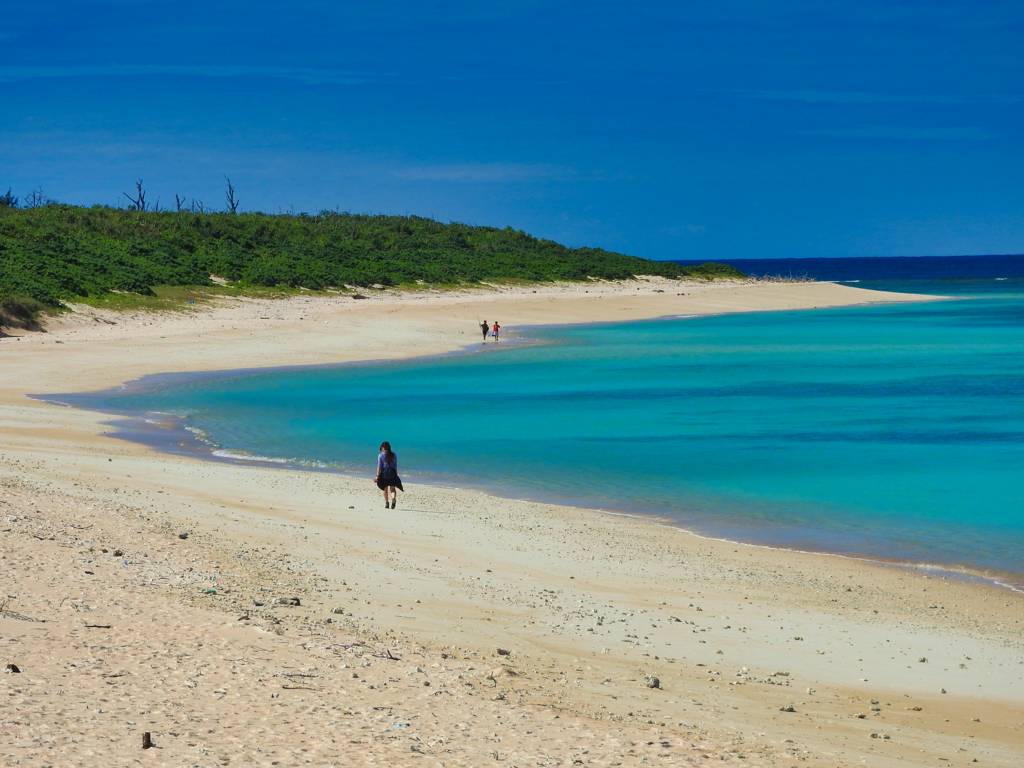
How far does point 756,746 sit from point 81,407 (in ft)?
72.6

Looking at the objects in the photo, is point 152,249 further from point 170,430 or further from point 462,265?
point 170,430

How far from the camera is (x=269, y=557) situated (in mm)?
10969

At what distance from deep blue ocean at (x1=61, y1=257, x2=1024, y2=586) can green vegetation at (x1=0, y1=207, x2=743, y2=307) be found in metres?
16.7

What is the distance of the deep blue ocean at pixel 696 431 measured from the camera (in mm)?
16156

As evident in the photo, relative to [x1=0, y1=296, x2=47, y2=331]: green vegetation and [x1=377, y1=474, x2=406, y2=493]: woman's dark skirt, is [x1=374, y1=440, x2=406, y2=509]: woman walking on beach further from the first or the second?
[x1=0, y1=296, x2=47, y2=331]: green vegetation

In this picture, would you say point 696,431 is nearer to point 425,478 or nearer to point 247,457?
point 425,478

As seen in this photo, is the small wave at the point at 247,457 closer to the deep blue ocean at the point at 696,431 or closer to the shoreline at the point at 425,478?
Answer: the shoreline at the point at 425,478

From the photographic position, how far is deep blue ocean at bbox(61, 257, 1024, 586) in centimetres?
1616

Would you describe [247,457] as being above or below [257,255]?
below

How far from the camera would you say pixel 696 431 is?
24484 mm

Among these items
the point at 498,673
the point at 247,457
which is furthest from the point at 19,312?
the point at 498,673

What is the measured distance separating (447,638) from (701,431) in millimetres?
16644

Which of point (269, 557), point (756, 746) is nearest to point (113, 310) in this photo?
point (269, 557)

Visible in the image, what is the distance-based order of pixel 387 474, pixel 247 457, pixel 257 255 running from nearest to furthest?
pixel 387 474, pixel 247 457, pixel 257 255
